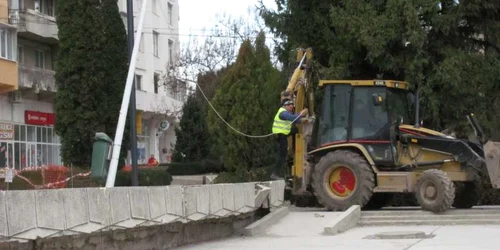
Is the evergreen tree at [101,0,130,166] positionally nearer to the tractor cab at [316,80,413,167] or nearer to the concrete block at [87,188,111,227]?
the tractor cab at [316,80,413,167]

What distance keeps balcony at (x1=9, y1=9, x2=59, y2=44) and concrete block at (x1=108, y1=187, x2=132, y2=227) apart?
2896cm

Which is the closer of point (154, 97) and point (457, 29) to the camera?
point (457, 29)

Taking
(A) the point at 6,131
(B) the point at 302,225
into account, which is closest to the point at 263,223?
(B) the point at 302,225

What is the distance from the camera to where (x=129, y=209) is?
11.8 m

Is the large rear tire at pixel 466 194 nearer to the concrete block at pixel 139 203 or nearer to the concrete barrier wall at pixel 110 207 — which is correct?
the concrete barrier wall at pixel 110 207

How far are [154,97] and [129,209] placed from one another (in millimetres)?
45530

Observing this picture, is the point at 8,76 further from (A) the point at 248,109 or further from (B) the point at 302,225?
(B) the point at 302,225

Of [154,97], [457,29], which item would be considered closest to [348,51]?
[457,29]

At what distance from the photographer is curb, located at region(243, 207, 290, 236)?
1541 cm

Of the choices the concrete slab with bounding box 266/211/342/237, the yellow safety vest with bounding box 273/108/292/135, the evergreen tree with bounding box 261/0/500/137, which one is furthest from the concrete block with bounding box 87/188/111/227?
the evergreen tree with bounding box 261/0/500/137

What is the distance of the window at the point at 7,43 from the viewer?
121 ft

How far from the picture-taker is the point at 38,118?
4219 centimetres

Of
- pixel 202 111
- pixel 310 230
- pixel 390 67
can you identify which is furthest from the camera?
pixel 202 111

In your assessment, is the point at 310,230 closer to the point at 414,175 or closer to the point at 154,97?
the point at 414,175
